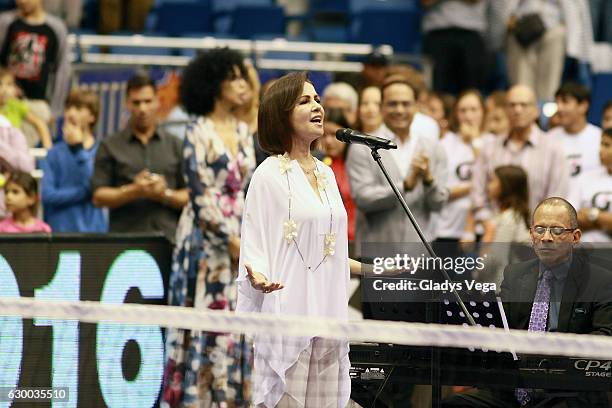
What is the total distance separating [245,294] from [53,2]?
325 inches

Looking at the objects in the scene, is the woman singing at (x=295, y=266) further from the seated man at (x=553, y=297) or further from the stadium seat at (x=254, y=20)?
the stadium seat at (x=254, y=20)

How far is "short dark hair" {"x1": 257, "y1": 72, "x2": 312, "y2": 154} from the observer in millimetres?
6348

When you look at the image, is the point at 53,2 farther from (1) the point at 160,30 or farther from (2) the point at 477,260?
(2) the point at 477,260

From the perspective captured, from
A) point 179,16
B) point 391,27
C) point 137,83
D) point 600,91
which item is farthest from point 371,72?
point 137,83

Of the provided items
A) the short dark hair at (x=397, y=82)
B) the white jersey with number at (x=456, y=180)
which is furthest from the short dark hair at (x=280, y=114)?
the white jersey with number at (x=456, y=180)

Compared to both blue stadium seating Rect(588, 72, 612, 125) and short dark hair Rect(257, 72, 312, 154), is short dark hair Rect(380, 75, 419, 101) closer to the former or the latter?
short dark hair Rect(257, 72, 312, 154)

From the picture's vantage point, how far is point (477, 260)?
685 cm

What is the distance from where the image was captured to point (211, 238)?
27.1ft

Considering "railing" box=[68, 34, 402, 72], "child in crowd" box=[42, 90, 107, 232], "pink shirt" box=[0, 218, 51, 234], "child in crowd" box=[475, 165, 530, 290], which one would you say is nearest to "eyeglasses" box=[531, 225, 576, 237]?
"child in crowd" box=[475, 165, 530, 290]

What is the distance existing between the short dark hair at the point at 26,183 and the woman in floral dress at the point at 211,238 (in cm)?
127

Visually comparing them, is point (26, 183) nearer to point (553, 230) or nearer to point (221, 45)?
point (553, 230)

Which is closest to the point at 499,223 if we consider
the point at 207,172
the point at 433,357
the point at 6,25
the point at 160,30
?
the point at 207,172

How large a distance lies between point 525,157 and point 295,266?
16.1 feet

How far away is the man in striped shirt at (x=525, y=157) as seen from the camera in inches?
415
